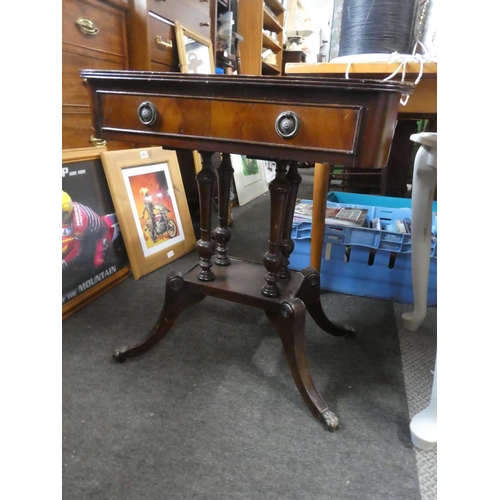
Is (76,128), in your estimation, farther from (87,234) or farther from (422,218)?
(422,218)

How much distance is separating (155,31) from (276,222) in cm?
107

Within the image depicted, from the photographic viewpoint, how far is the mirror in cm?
154

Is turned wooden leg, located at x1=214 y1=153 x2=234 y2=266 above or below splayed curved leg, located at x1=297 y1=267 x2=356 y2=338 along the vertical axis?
above

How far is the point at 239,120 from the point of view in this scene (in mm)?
609

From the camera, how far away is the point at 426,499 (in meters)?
0.61

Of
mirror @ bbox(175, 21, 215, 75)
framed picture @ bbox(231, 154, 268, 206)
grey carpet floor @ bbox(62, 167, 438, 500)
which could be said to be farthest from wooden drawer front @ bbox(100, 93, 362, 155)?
framed picture @ bbox(231, 154, 268, 206)

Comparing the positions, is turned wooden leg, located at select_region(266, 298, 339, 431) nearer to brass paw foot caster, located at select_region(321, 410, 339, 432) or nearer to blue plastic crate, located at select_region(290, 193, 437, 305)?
brass paw foot caster, located at select_region(321, 410, 339, 432)

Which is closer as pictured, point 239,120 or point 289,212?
point 239,120

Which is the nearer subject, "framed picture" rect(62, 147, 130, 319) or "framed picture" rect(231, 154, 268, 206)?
"framed picture" rect(62, 147, 130, 319)

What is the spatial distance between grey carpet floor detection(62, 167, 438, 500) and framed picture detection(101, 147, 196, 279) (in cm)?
26

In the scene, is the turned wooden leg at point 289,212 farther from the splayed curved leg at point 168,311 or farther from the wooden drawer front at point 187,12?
the wooden drawer front at point 187,12

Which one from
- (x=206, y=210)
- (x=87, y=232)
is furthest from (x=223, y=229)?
(x=87, y=232)
